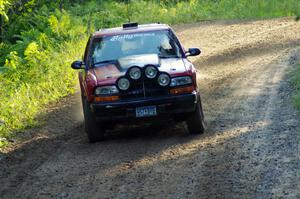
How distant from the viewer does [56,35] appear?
75.0 feet

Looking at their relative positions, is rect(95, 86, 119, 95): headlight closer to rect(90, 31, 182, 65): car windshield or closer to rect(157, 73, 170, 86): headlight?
rect(157, 73, 170, 86): headlight

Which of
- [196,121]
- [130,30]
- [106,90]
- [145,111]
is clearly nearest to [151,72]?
[145,111]

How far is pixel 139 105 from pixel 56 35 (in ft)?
43.8

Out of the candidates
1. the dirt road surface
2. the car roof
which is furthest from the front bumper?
the car roof

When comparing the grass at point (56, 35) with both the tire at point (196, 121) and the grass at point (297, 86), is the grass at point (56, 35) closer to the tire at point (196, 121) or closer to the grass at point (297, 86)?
the grass at point (297, 86)

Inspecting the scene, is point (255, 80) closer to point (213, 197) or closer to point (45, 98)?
point (45, 98)

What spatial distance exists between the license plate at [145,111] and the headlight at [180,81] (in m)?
0.49

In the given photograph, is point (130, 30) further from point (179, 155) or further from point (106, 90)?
point (179, 155)

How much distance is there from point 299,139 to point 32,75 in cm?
921

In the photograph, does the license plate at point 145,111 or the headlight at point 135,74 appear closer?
the headlight at point 135,74

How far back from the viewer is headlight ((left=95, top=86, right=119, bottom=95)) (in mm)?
10109

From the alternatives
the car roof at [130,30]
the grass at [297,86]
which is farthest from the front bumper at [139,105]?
the grass at [297,86]

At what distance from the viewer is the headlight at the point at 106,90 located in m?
10.1

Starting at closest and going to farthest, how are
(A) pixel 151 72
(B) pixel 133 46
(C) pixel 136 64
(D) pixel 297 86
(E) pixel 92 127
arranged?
(A) pixel 151 72 < (E) pixel 92 127 < (C) pixel 136 64 < (B) pixel 133 46 < (D) pixel 297 86
